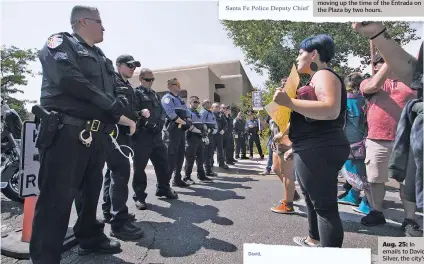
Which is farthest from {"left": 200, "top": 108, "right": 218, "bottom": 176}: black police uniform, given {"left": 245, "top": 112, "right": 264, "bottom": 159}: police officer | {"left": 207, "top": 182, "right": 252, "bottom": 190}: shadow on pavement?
{"left": 245, "top": 112, "right": 264, "bottom": 159}: police officer

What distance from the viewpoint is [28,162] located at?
5.92 ft

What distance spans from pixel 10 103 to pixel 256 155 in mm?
6200

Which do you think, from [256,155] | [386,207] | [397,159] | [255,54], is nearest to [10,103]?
[255,54]

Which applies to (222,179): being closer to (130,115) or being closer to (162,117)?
(162,117)

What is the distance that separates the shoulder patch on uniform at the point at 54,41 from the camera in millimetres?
1508

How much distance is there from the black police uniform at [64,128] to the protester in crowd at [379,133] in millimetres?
1895

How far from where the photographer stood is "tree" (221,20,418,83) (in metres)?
1.51

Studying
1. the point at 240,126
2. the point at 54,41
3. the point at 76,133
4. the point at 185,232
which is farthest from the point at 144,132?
the point at 240,126

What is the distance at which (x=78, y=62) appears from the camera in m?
1.59

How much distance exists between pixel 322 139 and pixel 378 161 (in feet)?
4.05

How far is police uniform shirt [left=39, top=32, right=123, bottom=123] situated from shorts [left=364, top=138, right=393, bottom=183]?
2.11 metres

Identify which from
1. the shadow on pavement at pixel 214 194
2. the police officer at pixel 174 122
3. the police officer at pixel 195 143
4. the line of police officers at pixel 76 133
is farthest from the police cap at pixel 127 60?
the shadow on pavement at pixel 214 194

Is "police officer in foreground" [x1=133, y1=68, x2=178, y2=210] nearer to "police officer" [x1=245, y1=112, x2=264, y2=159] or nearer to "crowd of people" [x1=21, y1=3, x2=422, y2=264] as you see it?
"crowd of people" [x1=21, y1=3, x2=422, y2=264]

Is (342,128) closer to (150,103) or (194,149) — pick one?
(150,103)
